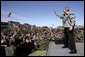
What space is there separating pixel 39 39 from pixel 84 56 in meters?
2.56

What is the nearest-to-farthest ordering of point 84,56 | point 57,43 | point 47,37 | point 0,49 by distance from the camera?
point 0,49 < point 84,56 < point 57,43 < point 47,37

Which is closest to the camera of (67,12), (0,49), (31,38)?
(0,49)

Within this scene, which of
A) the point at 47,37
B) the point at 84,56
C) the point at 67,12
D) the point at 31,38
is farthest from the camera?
the point at 47,37

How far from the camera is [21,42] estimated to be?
4785 millimetres

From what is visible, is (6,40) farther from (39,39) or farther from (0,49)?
(39,39)

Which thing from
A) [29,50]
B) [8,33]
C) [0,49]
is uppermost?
[8,33]

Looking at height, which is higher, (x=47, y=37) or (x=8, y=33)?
(x=8, y=33)

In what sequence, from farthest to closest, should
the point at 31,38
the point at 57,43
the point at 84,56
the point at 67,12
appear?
1. the point at 57,43
2. the point at 31,38
3. the point at 67,12
4. the point at 84,56

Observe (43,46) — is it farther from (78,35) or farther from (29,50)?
(78,35)

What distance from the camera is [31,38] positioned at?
5504 mm

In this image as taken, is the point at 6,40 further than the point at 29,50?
No

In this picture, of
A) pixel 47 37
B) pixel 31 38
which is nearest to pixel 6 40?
pixel 31 38

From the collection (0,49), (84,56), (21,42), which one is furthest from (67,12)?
(0,49)

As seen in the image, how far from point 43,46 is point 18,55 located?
178 centimetres
